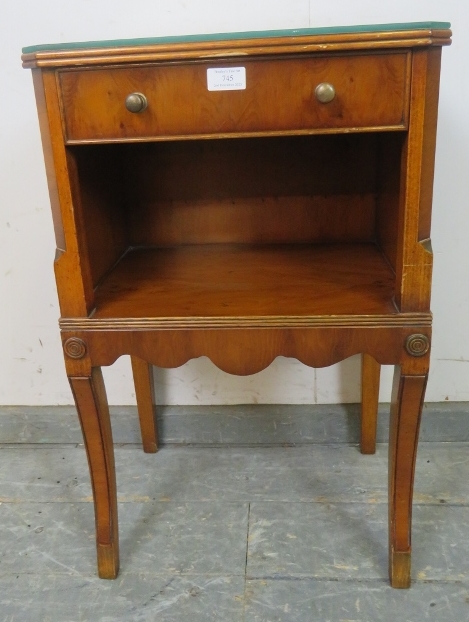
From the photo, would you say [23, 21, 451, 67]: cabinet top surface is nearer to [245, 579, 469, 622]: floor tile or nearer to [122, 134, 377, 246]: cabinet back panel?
[122, 134, 377, 246]: cabinet back panel

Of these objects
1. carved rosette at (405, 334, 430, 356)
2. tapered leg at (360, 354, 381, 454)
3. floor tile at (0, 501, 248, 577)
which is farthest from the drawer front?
floor tile at (0, 501, 248, 577)

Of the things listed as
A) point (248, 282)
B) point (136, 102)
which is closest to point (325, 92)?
point (136, 102)

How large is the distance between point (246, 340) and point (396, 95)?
0.45m

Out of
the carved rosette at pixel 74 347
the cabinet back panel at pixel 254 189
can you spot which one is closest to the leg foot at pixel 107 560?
the carved rosette at pixel 74 347

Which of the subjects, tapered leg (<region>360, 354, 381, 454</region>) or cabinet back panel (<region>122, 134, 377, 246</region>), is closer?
cabinet back panel (<region>122, 134, 377, 246</region>)

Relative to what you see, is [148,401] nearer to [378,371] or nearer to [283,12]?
[378,371]

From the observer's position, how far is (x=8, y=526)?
1350mm

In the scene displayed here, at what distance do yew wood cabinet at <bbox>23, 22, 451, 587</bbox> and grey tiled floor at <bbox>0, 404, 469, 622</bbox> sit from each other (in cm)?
9

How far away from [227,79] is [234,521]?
0.92 metres

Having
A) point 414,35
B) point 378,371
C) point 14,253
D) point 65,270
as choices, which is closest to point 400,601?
point 378,371

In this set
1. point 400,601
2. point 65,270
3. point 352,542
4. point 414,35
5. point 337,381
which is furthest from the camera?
point 337,381

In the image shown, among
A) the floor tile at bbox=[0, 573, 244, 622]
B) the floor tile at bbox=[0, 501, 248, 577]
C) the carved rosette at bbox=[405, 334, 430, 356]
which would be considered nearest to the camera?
the carved rosette at bbox=[405, 334, 430, 356]

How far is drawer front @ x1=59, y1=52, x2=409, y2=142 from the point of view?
2.85ft

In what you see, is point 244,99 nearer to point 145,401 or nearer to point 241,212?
point 241,212
